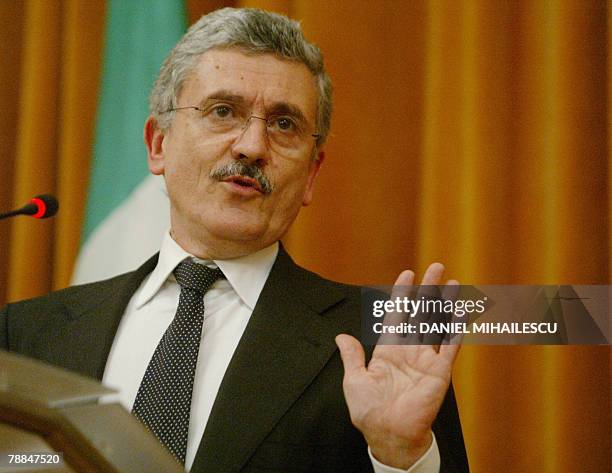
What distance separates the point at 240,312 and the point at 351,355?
354 millimetres

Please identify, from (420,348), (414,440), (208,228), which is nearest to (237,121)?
(208,228)

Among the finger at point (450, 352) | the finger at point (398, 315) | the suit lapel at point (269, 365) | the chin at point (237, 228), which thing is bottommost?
the suit lapel at point (269, 365)

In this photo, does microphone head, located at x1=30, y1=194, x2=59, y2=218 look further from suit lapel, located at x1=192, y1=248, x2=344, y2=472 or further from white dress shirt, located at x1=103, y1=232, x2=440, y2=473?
suit lapel, located at x1=192, y1=248, x2=344, y2=472

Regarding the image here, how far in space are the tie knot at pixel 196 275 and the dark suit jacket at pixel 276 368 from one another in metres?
0.11

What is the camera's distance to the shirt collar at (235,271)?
151 cm

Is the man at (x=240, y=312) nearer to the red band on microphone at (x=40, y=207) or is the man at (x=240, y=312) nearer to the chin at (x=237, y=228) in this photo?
the chin at (x=237, y=228)

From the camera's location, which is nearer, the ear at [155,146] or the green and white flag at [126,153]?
the ear at [155,146]

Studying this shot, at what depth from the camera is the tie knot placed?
1.49 meters

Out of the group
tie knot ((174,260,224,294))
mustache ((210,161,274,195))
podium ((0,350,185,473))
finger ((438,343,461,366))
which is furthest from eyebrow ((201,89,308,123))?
podium ((0,350,185,473))

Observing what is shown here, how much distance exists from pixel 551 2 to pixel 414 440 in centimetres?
116

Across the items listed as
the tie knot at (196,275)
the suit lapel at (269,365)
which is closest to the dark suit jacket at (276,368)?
the suit lapel at (269,365)

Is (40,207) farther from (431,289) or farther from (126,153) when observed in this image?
(126,153)

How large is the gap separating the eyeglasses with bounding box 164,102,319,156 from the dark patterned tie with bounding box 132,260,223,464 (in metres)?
0.29

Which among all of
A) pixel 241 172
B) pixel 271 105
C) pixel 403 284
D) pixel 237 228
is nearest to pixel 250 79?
pixel 271 105
